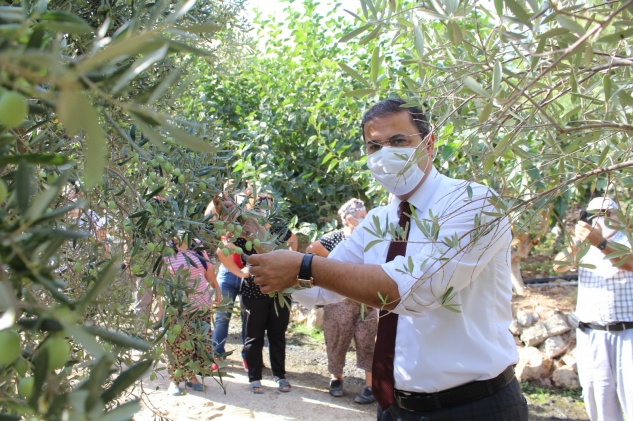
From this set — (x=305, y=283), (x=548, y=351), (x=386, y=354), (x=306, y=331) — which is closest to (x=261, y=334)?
(x=306, y=331)

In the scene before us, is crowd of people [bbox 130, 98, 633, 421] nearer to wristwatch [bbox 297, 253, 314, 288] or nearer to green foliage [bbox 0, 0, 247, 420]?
wristwatch [bbox 297, 253, 314, 288]

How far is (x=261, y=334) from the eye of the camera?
19.0 ft

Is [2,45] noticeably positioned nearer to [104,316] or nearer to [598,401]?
[104,316]

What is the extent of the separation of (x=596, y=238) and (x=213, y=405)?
3376 mm

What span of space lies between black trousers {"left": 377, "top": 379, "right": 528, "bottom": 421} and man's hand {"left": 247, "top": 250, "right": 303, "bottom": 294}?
2.40 ft

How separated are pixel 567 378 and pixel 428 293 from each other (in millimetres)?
4277

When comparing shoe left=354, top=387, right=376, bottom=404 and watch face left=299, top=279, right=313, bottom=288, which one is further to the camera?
shoe left=354, top=387, right=376, bottom=404

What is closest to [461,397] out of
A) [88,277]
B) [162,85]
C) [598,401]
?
[88,277]

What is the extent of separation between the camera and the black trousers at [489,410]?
2.13 metres

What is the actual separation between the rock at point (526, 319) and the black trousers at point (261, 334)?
91.6 inches

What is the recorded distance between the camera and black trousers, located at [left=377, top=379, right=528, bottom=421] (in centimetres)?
213

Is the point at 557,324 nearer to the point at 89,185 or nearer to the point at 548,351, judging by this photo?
the point at 548,351

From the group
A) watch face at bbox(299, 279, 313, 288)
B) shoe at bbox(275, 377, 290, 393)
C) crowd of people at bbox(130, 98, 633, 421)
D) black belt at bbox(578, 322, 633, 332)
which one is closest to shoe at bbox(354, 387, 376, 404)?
shoe at bbox(275, 377, 290, 393)

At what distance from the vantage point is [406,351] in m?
2.24
